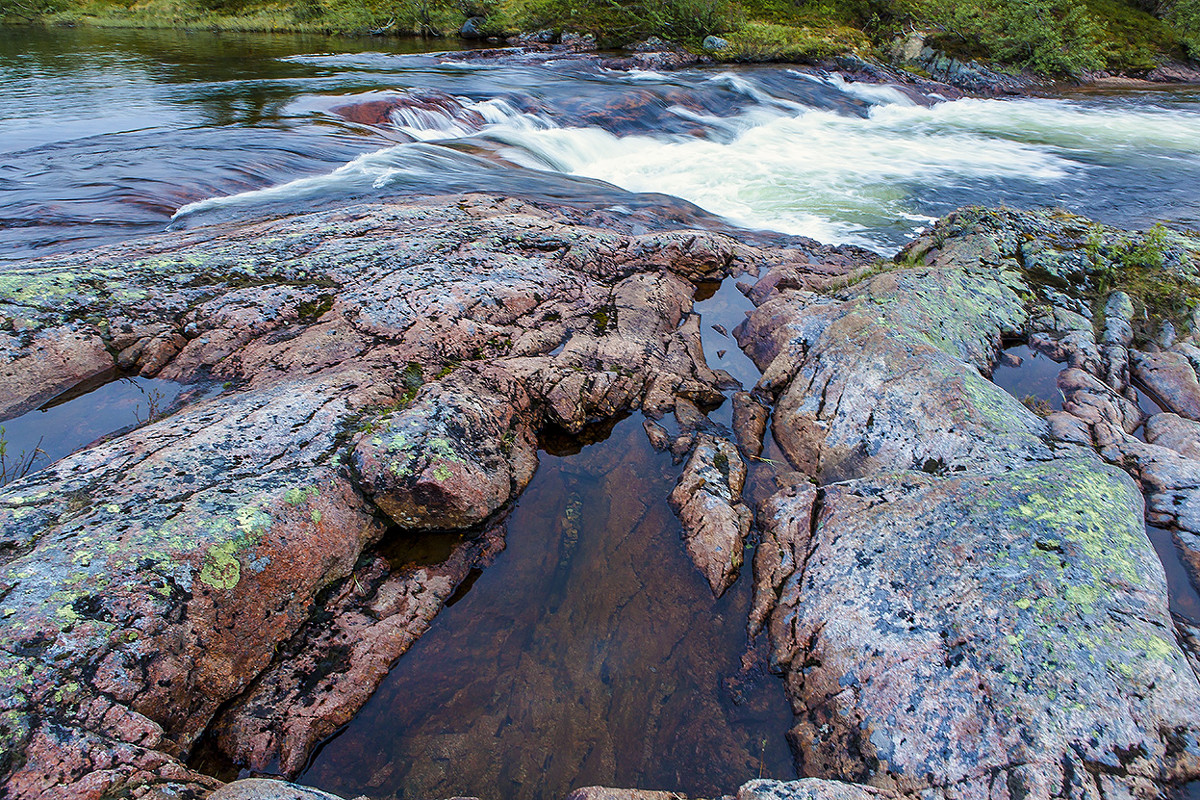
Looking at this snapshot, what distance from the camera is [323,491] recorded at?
4.14 m

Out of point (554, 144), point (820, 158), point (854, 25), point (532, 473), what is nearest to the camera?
point (532, 473)

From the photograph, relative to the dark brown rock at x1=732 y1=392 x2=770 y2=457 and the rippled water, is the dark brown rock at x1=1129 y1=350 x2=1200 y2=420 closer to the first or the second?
the dark brown rock at x1=732 y1=392 x2=770 y2=457

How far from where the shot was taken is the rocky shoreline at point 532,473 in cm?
303

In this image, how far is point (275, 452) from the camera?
4.33 m

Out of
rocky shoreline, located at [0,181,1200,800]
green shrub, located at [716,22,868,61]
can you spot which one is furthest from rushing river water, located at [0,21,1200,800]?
green shrub, located at [716,22,868,61]

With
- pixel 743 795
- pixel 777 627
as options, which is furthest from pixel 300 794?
pixel 777 627

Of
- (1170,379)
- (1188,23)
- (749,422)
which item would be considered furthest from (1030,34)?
(749,422)

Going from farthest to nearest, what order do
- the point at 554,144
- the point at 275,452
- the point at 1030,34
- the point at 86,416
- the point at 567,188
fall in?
the point at 1030,34 → the point at 554,144 → the point at 567,188 → the point at 86,416 → the point at 275,452

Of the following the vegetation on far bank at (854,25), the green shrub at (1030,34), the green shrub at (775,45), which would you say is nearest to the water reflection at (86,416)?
the green shrub at (775,45)

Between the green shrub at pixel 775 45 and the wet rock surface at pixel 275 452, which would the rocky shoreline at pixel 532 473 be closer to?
the wet rock surface at pixel 275 452

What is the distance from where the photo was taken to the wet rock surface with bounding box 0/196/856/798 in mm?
3037

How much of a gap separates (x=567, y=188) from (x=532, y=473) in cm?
854

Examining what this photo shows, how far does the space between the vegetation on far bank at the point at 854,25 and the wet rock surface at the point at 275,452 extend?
27140 millimetres

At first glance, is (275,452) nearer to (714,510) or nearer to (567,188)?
(714,510)
